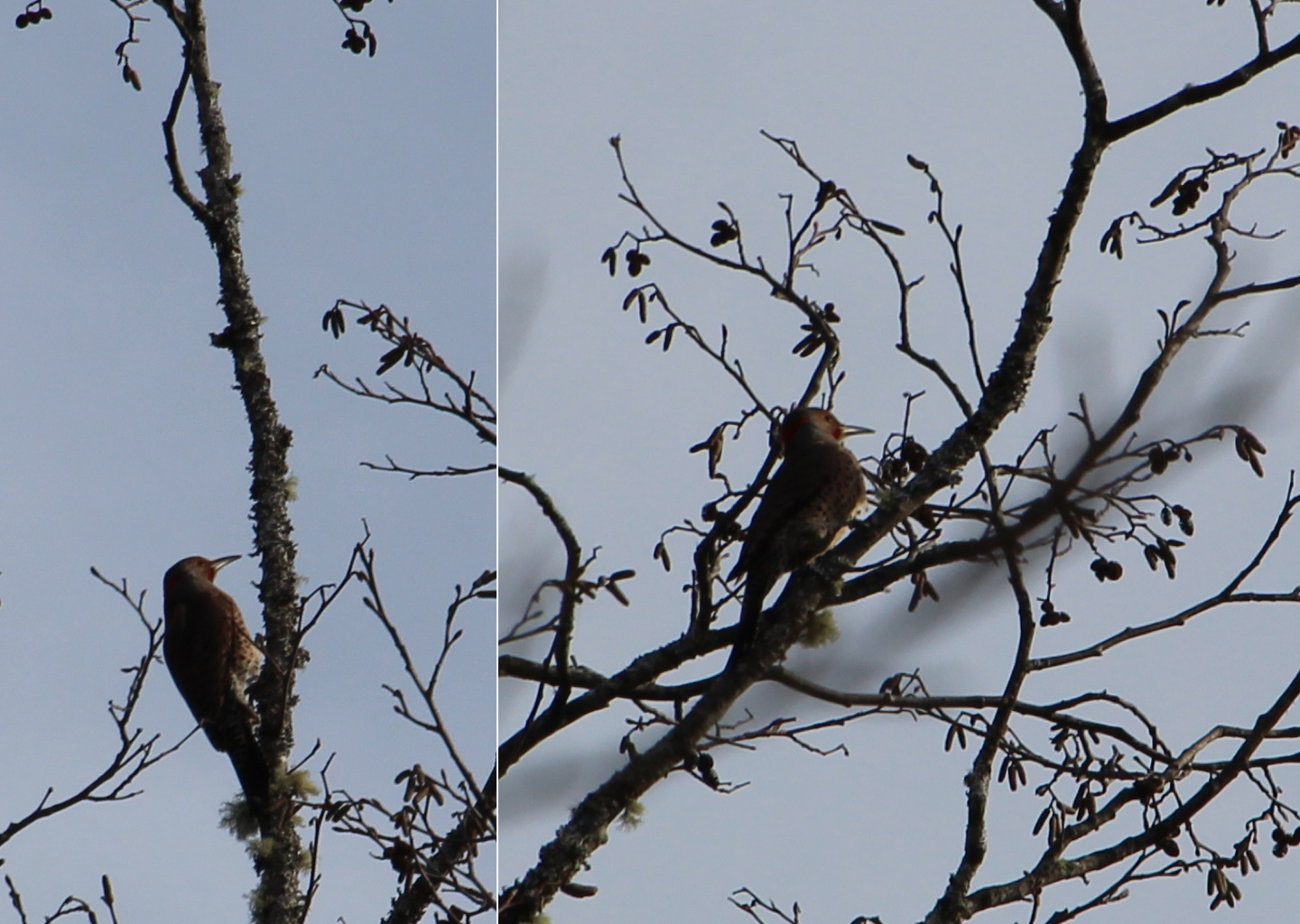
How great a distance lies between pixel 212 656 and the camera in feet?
18.9

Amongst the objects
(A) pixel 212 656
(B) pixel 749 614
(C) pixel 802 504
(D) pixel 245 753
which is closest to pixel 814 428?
(C) pixel 802 504

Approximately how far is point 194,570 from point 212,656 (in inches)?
31.2

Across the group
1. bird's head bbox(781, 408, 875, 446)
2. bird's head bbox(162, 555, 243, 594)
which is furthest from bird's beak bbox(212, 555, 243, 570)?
bird's head bbox(781, 408, 875, 446)

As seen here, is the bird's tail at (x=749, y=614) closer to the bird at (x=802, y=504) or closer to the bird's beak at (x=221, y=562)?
the bird at (x=802, y=504)

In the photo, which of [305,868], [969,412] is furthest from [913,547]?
[305,868]

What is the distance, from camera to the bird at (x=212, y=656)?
5059 millimetres

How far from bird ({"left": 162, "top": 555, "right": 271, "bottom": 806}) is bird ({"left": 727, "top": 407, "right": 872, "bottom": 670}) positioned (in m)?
1.71

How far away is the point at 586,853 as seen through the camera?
292 cm

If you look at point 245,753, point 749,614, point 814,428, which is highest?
point 814,428

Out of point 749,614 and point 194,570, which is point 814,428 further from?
point 194,570

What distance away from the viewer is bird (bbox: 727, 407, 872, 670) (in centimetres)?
Answer: 407

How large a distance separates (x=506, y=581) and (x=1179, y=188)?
2422 millimetres

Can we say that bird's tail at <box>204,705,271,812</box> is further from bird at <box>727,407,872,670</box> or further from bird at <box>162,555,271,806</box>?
bird at <box>727,407,872,670</box>

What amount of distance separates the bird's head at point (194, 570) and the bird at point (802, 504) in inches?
119
